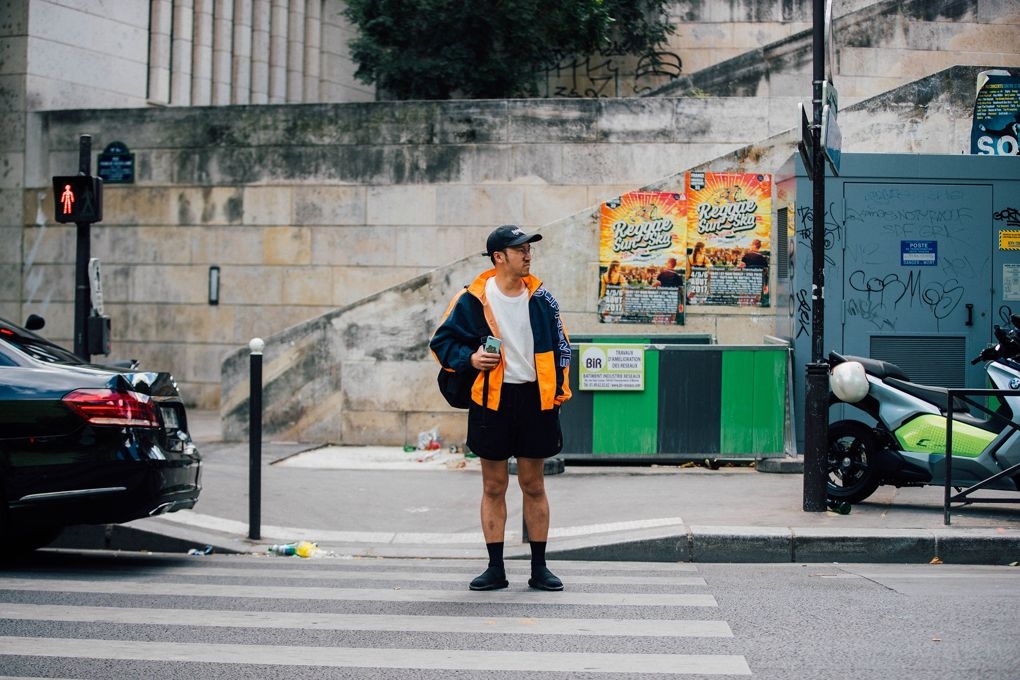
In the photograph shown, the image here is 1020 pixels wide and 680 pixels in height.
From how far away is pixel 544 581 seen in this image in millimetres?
6141

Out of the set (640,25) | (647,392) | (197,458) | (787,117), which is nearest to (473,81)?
(640,25)

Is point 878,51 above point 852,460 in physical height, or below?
above

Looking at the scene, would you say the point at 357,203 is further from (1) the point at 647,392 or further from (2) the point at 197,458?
(2) the point at 197,458

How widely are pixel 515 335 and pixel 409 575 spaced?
174 cm

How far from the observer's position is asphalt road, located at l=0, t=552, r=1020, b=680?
461 cm

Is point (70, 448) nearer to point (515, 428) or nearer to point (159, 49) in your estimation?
point (515, 428)

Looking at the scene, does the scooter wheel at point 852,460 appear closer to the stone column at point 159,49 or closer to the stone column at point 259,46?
the stone column at point 159,49

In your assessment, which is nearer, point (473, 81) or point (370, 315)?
point (370, 315)

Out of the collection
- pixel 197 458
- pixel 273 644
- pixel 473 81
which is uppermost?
pixel 473 81

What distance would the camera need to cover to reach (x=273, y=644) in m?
4.99

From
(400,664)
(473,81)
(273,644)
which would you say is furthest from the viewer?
(473,81)

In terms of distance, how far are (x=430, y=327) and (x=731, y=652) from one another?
7.91 metres

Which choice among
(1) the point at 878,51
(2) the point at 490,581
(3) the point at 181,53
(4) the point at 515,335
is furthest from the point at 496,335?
(3) the point at 181,53

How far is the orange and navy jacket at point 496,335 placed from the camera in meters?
6.05
